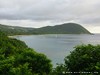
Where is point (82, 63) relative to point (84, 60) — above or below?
below

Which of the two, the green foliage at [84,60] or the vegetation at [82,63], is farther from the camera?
the green foliage at [84,60]

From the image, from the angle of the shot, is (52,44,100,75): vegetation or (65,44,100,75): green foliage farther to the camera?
(65,44,100,75): green foliage

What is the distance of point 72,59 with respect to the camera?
21500mm

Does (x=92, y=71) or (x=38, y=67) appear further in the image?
(x=38, y=67)

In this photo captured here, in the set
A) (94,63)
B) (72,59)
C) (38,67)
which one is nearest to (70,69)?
(72,59)

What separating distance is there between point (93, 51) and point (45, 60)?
20.1 ft

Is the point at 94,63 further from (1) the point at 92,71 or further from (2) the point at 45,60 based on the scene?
(2) the point at 45,60

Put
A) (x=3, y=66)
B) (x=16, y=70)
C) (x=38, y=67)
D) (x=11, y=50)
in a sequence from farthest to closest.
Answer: (x=11, y=50), (x=38, y=67), (x=3, y=66), (x=16, y=70)

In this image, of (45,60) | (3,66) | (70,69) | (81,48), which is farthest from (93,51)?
(3,66)

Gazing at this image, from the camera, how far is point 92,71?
65.4 ft

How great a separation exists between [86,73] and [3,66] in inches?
272

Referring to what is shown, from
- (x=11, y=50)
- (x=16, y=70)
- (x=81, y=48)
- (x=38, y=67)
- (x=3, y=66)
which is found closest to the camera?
(x=16, y=70)

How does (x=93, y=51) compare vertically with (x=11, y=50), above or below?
above

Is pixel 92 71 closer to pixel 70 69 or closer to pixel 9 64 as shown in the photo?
pixel 70 69
